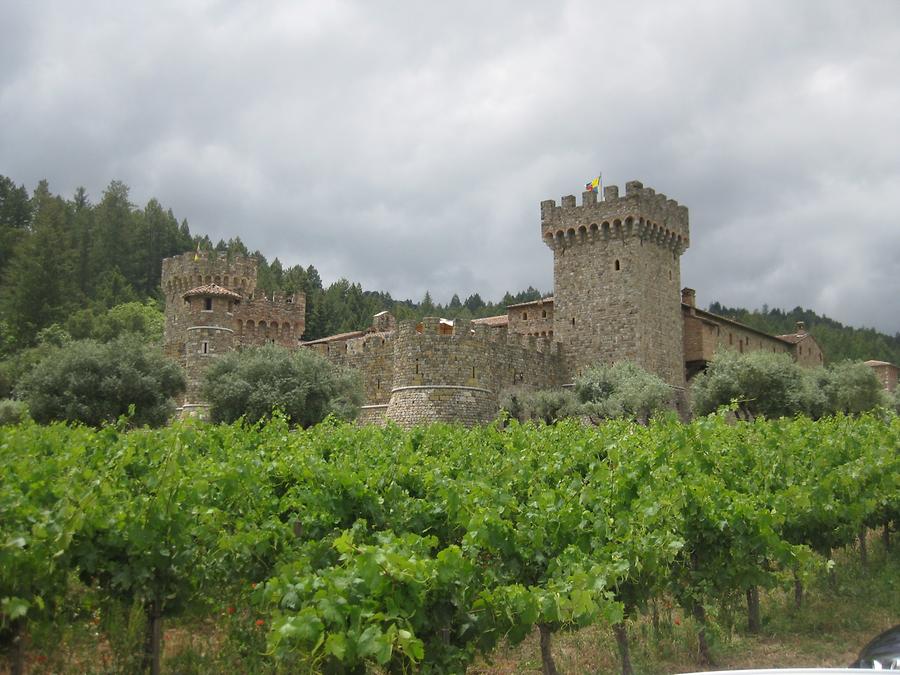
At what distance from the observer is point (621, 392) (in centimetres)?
2845

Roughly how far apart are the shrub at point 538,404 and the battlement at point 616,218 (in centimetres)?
680

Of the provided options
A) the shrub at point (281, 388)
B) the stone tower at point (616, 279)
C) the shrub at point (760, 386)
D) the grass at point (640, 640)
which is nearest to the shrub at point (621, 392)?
the stone tower at point (616, 279)

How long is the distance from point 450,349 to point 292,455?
1828 centimetres

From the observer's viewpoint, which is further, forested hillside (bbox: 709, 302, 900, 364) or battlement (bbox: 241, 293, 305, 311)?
forested hillside (bbox: 709, 302, 900, 364)

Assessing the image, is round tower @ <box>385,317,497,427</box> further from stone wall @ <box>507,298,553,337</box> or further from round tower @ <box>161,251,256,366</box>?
round tower @ <box>161,251,256,366</box>

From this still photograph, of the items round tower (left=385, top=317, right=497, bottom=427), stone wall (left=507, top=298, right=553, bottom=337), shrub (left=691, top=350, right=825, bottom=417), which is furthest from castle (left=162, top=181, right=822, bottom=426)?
stone wall (left=507, top=298, right=553, bottom=337)

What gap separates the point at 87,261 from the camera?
65.1m

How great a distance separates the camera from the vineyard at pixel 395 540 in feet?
16.8

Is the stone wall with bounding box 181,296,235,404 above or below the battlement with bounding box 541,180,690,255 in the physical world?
below

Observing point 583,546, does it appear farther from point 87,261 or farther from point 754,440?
point 87,261

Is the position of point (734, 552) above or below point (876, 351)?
below

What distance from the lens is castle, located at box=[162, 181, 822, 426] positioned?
27.3m

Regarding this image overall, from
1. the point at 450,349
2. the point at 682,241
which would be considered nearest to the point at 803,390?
the point at 682,241

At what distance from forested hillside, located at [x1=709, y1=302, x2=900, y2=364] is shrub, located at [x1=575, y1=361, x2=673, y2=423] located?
41091 mm
